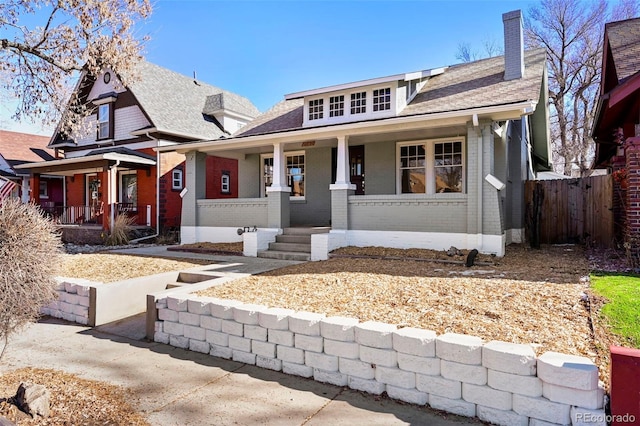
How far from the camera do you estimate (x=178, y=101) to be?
60.4ft

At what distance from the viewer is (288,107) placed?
14508 mm

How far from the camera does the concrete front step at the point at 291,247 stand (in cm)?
955

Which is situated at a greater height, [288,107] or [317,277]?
[288,107]

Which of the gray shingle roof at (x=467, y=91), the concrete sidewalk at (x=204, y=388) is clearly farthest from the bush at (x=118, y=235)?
the concrete sidewalk at (x=204, y=388)

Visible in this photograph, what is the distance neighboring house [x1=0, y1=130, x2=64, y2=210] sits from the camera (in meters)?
20.5

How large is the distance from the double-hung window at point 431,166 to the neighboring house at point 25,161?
17.9 metres

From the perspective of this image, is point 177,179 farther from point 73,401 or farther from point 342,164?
point 73,401

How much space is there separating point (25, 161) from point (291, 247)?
1955 centimetres

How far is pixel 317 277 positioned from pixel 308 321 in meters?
2.76

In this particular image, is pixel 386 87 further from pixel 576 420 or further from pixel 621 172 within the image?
pixel 576 420

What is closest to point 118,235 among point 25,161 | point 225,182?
point 225,182

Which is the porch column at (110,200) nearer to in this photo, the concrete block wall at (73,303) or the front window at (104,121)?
the front window at (104,121)

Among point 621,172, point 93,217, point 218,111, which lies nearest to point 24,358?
point 621,172

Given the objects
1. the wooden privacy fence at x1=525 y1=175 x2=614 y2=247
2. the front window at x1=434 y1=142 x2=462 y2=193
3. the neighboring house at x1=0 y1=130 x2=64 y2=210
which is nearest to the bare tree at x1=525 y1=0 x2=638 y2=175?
the wooden privacy fence at x1=525 y1=175 x2=614 y2=247
